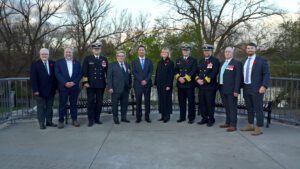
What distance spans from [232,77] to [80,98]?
385cm

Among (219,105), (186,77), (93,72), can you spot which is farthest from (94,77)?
(219,105)

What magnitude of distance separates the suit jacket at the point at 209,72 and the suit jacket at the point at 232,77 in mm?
314

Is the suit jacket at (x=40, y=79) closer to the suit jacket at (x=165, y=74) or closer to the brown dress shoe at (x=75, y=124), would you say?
the brown dress shoe at (x=75, y=124)

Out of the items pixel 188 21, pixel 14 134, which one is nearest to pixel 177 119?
pixel 14 134

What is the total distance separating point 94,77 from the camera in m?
7.91

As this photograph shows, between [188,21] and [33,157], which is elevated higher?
[188,21]

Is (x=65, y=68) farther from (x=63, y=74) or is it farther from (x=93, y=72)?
(x=93, y=72)

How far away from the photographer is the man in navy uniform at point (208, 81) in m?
7.77

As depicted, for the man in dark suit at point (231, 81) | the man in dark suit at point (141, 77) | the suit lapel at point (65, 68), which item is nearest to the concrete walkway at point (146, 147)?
the man in dark suit at point (231, 81)

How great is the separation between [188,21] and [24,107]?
20580 millimetres

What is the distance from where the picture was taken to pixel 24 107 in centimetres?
916

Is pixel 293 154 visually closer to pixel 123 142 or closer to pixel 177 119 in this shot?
pixel 123 142

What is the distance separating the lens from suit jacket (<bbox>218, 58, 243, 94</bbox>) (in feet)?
24.0

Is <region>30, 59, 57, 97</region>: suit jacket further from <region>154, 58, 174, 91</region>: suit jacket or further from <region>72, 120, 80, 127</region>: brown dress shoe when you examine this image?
<region>154, 58, 174, 91</region>: suit jacket
